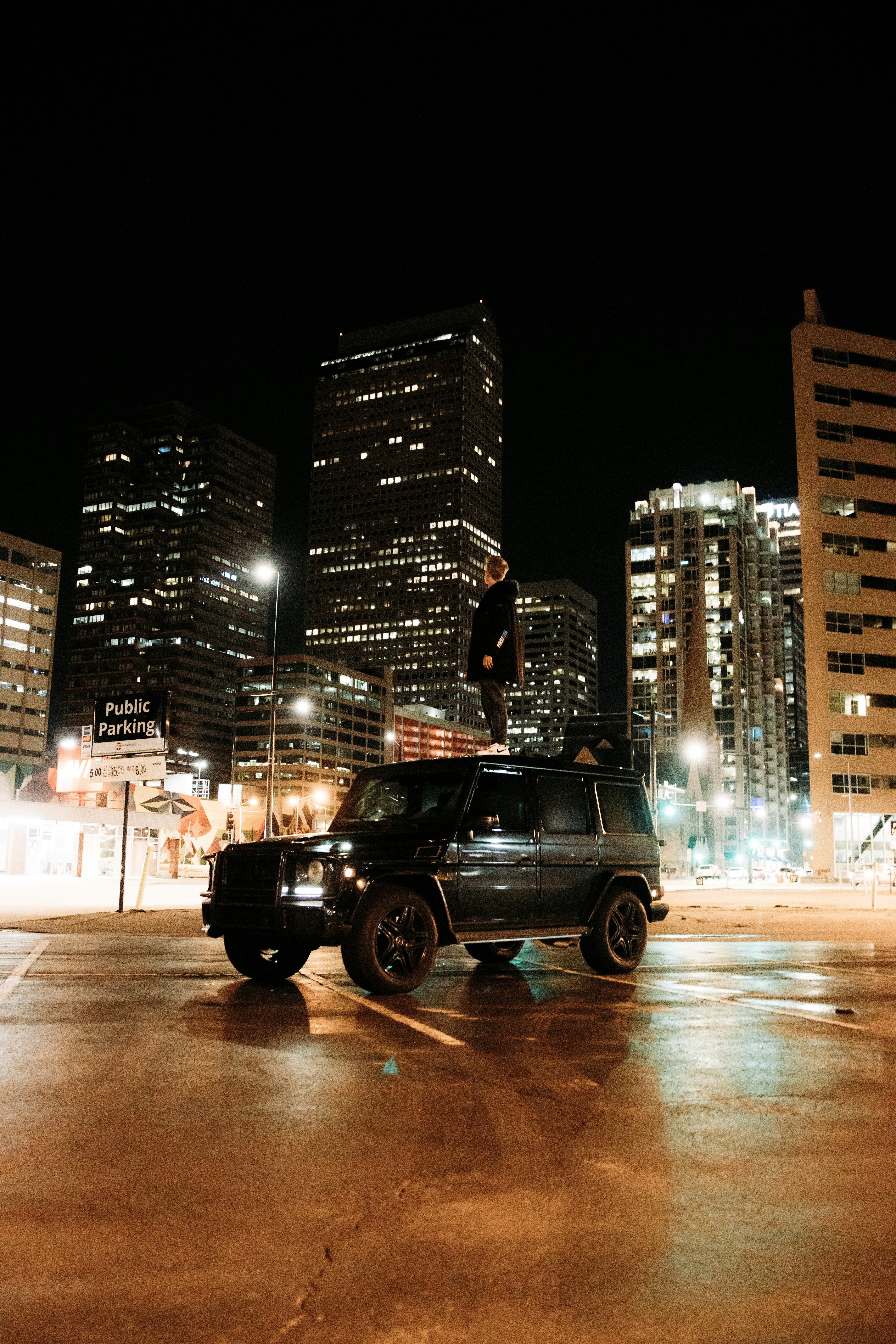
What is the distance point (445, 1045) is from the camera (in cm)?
638

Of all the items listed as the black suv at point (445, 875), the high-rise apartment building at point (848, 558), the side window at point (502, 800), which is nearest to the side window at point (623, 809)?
the black suv at point (445, 875)

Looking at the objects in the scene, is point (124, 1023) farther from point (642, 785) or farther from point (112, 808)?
point (112, 808)

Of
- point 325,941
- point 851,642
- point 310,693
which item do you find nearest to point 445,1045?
point 325,941

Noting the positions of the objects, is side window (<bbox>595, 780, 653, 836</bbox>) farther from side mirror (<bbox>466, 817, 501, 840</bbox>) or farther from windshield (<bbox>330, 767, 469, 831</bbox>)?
windshield (<bbox>330, 767, 469, 831</bbox>)

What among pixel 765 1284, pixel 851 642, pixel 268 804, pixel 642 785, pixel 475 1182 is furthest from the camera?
pixel 851 642

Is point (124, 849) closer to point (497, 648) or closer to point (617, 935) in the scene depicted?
point (497, 648)

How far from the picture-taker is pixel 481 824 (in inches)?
344

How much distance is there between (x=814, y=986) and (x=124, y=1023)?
639 cm

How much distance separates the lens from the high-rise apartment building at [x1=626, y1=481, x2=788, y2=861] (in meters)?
166

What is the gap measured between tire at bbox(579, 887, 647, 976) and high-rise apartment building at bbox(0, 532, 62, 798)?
14908 cm

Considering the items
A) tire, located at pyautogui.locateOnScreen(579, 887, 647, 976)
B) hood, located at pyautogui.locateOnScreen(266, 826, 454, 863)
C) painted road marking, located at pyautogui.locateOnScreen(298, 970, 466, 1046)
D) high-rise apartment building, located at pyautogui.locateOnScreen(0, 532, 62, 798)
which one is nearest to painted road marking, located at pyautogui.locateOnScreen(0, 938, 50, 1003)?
hood, located at pyautogui.locateOnScreen(266, 826, 454, 863)

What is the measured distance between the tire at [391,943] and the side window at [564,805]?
5.63 ft

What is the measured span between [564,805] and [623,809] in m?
1.09

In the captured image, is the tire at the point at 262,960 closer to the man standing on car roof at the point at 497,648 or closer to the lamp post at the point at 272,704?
the man standing on car roof at the point at 497,648
